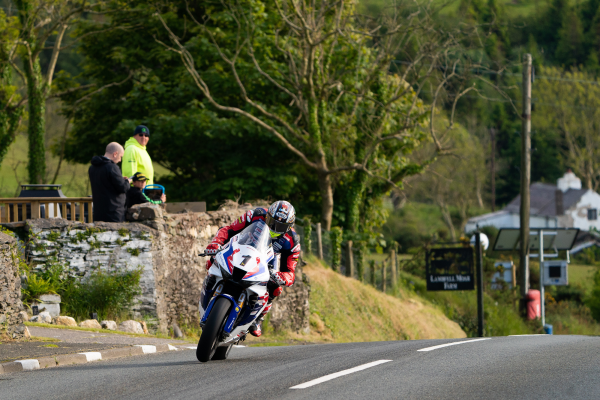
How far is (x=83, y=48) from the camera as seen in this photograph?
30.6m

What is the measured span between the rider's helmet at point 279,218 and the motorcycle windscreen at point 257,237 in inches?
4.0

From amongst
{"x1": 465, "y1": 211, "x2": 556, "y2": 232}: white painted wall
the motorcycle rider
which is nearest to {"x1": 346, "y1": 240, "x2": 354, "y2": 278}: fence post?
the motorcycle rider

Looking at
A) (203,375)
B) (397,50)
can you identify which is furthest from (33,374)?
(397,50)

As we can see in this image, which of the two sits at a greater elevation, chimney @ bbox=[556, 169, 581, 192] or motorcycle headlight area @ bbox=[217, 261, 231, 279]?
chimney @ bbox=[556, 169, 581, 192]

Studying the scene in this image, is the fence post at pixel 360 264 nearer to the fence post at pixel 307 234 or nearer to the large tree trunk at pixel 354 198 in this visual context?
the large tree trunk at pixel 354 198

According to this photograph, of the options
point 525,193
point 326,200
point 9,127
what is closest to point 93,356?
point 326,200

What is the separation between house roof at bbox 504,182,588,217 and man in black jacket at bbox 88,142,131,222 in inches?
3073

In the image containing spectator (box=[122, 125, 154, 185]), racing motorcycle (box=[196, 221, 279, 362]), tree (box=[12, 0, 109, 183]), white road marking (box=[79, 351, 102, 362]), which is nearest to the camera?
racing motorcycle (box=[196, 221, 279, 362])

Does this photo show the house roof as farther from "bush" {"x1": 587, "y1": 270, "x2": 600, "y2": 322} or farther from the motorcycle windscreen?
the motorcycle windscreen

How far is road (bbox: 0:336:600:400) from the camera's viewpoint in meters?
7.08

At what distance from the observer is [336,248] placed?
26062mm

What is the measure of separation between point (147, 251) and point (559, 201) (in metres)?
82.8

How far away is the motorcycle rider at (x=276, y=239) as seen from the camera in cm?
931

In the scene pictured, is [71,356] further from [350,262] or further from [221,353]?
[350,262]
